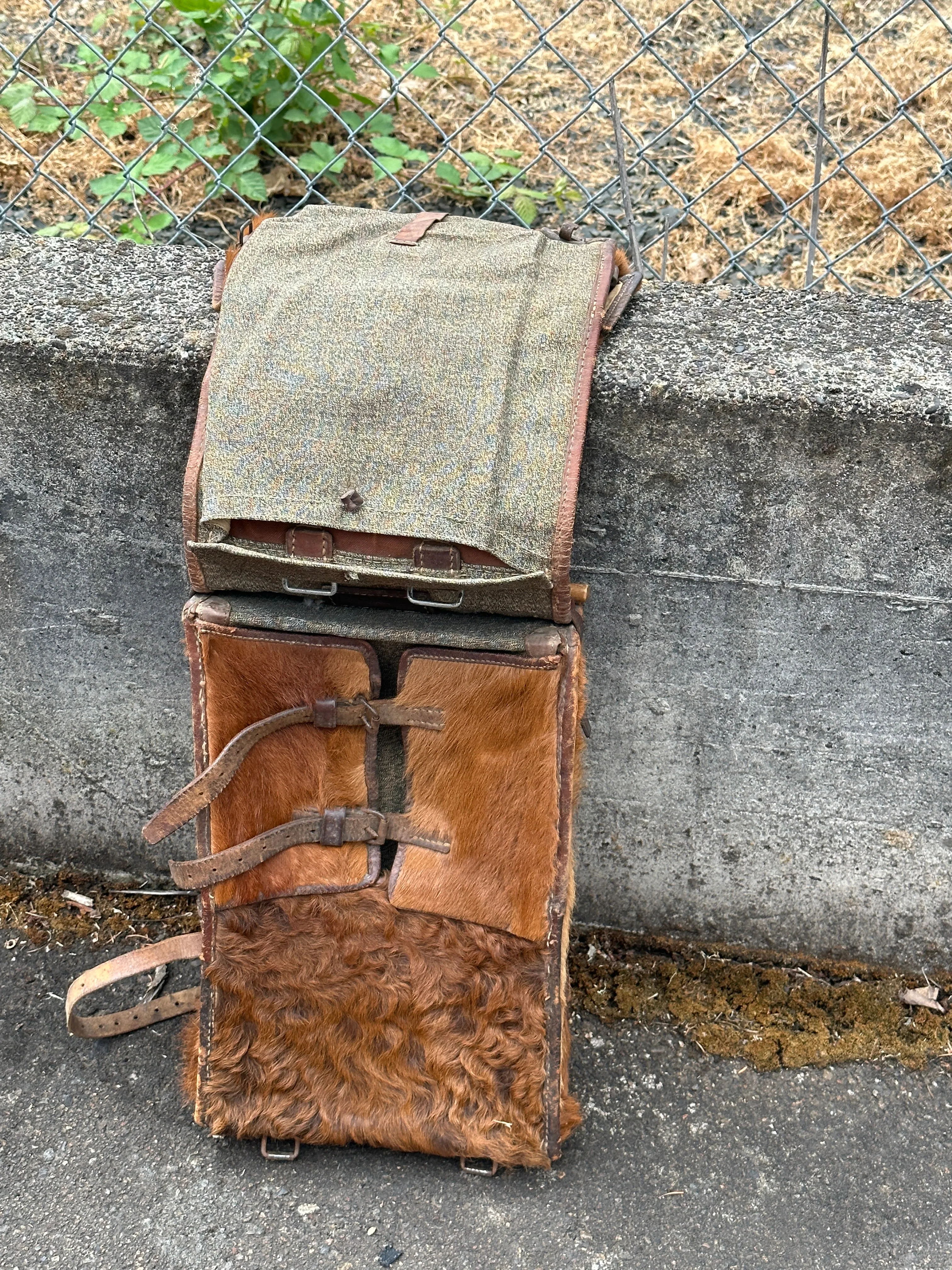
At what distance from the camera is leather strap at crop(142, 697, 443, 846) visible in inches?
61.0

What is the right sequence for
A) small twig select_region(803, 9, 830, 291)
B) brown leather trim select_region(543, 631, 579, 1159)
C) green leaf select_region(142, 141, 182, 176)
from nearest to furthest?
brown leather trim select_region(543, 631, 579, 1159)
small twig select_region(803, 9, 830, 291)
green leaf select_region(142, 141, 182, 176)

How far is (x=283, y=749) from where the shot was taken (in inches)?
63.1

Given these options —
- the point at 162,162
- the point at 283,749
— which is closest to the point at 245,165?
the point at 162,162

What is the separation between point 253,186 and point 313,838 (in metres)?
1.55

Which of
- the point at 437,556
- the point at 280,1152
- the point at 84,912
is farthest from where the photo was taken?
the point at 84,912

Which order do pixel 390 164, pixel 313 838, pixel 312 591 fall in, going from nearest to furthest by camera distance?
pixel 312 591 → pixel 313 838 → pixel 390 164

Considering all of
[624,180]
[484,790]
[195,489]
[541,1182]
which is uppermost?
[624,180]

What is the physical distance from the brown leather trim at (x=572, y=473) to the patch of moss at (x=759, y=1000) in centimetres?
84

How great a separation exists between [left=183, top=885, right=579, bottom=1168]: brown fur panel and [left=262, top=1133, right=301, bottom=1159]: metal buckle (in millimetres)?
22

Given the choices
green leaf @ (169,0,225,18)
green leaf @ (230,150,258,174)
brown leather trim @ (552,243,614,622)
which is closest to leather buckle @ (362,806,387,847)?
brown leather trim @ (552,243,614,622)

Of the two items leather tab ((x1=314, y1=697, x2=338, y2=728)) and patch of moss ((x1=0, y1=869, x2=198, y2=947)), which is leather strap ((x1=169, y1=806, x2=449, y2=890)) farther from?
patch of moss ((x1=0, y1=869, x2=198, y2=947))

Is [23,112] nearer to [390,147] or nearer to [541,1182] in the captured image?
[390,147]

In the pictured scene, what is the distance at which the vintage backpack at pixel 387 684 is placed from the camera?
143 centimetres

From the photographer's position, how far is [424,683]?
154cm
